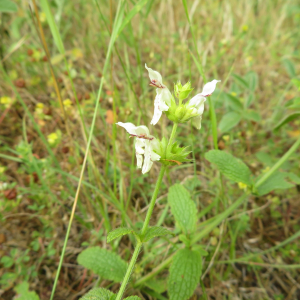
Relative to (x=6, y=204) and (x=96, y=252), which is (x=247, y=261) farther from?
(x=6, y=204)

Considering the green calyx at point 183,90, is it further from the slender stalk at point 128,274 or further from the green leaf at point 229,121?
the green leaf at point 229,121

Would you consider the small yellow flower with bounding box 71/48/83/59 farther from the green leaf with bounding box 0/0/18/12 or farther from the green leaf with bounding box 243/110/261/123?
the green leaf with bounding box 243/110/261/123

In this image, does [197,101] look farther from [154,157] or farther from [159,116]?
[154,157]

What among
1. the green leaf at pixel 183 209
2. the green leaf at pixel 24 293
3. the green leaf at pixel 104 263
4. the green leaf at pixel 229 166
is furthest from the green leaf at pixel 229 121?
the green leaf at pixel 24 293

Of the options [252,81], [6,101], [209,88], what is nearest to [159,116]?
[209,88]

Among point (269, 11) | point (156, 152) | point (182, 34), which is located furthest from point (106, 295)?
point (269, 11)
